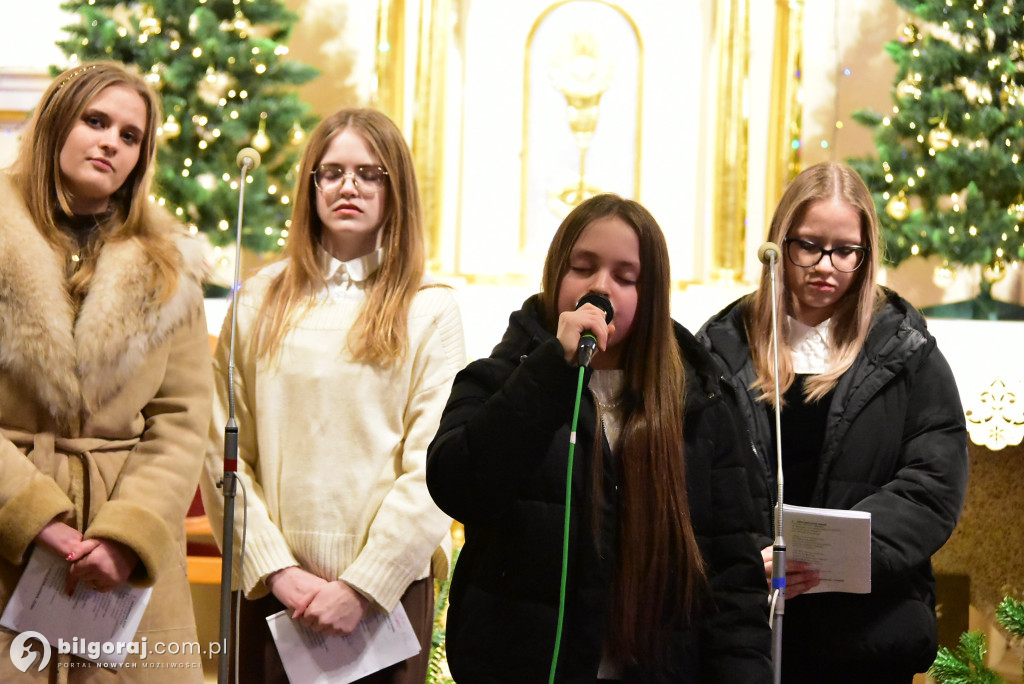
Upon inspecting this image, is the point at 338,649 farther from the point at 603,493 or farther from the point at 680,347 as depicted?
the point at 680,347

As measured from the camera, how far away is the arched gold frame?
17.4 ft

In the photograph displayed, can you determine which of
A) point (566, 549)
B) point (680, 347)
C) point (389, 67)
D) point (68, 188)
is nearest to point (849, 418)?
point (680, 347)

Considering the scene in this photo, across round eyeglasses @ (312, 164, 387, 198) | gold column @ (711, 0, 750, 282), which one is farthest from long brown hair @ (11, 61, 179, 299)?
gold column @ (711, 0, 750, 282)

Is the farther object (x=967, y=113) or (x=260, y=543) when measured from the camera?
(x=967, y=113)

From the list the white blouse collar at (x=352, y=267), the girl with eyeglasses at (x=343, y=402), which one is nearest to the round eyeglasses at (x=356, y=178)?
the girl with eyeglasses at (x=343, y=402)

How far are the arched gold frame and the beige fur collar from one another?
9.96 ft

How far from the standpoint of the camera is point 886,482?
238 centimetres

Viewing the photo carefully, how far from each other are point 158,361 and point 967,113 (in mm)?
3606

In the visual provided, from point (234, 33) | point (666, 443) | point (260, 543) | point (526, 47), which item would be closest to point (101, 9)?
point (234, 33)

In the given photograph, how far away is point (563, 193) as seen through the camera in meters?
5.29

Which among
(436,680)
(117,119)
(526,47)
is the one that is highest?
(526,47)

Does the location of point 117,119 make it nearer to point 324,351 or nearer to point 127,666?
point 324,351

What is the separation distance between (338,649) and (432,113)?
11.0 feet

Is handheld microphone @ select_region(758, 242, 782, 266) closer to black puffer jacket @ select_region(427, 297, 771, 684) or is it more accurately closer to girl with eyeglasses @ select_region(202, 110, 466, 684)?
black puffer jacket @ select_region(427, 297, 771, 684)
